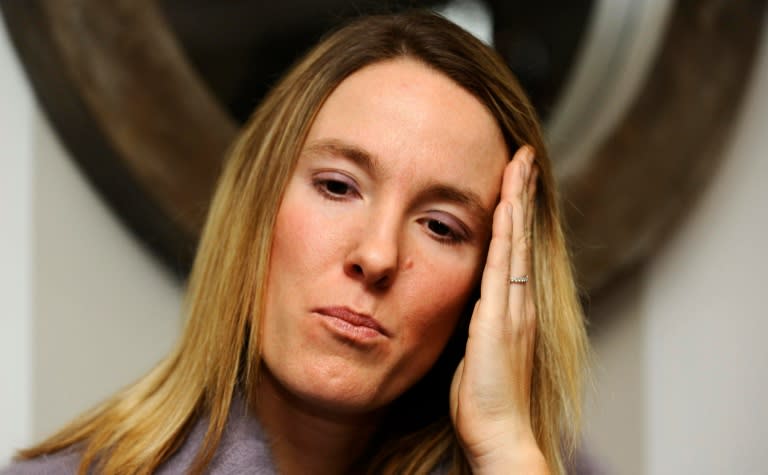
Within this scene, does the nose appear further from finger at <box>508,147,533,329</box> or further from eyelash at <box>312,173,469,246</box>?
finger at <box>508,147,533,329</box>

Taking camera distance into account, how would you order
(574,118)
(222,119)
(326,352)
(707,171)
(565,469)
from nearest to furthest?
(326,352) → (565,469) → (222,119) → (574,118) → (707,171)

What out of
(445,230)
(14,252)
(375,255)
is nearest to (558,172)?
(445,230)

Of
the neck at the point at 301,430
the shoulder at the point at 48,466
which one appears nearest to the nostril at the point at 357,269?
the neck at the point at 301,430

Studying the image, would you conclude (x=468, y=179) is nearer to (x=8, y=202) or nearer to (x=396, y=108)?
(x=396, y=108)

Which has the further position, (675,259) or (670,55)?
(675,259)

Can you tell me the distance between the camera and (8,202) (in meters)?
1.07

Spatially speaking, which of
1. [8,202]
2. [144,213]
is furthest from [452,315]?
[8,202]

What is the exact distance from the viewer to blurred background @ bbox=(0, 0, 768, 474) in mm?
1072

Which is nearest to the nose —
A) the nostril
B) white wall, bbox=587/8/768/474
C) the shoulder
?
the nostril

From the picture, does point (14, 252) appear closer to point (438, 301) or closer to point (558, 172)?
point (438, 301)

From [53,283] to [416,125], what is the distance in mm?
488

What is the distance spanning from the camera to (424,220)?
89 cm

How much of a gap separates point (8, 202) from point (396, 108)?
18.6 inches

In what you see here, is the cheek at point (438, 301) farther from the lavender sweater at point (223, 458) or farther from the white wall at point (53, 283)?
the white wall at point (53, 283)
